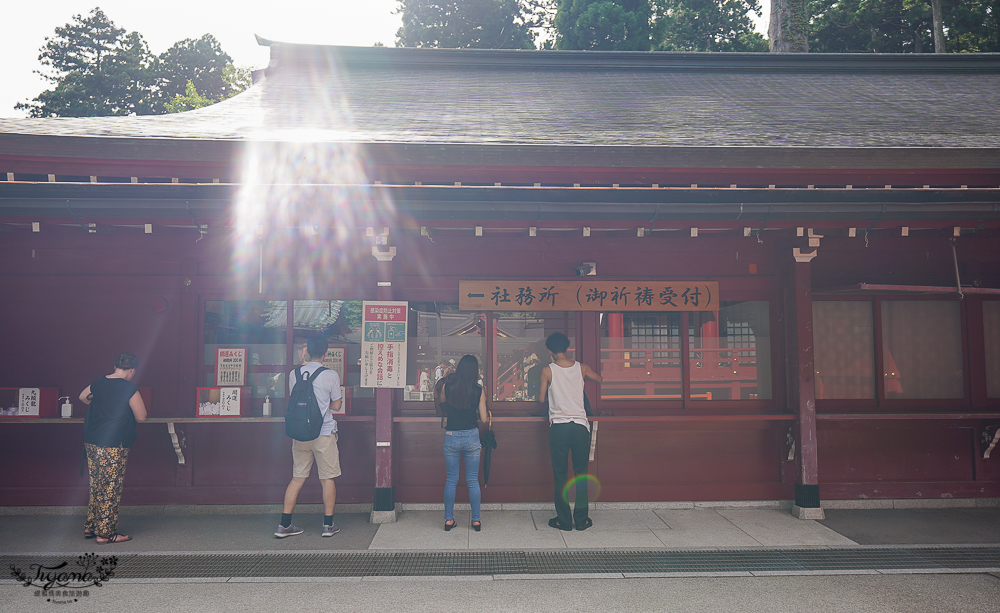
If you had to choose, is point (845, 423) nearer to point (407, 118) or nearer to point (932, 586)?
point (932, 586)

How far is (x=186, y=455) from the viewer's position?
19.4 feet

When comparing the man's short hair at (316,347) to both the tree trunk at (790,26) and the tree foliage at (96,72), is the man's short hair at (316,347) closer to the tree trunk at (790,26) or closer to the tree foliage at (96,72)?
the tree trunk at (790,26)

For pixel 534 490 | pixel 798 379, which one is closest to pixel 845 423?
pixel 798 379

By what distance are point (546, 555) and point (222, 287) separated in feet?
14.7

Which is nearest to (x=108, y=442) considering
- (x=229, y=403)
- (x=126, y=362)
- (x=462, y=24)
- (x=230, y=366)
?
(x=126, y=362)

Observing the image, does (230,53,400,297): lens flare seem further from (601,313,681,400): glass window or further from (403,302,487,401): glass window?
(601,313,681,400): glass window

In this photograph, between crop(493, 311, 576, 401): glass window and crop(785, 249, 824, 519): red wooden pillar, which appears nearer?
crop(785, 249, 824, 519): red wooden pillar

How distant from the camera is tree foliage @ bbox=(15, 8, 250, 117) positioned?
2738 centimetres

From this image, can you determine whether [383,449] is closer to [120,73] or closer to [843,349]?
[843,349]

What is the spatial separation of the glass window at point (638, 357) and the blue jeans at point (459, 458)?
1769mm

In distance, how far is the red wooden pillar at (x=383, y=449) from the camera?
559 centimetres

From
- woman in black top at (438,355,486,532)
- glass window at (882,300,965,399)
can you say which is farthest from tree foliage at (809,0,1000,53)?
woman in black top at (438,355,486,532)

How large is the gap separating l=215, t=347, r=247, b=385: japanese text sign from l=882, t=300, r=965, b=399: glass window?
744 cm

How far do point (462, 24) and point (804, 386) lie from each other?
25206mm
